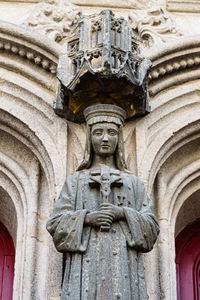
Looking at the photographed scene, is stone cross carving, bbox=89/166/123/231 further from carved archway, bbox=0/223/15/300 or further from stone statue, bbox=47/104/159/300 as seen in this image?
carved archway, bbox=0/223/15/300

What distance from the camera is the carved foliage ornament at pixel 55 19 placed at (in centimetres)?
660

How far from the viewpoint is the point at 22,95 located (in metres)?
6.35

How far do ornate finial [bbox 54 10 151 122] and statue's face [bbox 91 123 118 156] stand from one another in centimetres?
41

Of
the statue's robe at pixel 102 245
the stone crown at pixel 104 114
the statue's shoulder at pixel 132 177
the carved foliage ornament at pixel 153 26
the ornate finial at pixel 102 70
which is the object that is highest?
the carved foliage ornament at pixel 153 26

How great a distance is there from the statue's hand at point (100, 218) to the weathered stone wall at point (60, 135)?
25.7 inches

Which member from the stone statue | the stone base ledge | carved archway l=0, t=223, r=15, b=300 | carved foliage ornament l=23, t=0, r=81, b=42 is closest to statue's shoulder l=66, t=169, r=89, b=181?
the stone statue

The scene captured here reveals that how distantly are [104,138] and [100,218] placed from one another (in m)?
0.71

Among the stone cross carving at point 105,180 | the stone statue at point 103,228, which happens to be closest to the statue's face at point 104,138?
the stone statue at point 103,228

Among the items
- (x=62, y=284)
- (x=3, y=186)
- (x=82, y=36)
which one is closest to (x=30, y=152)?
(x=3, y=186)

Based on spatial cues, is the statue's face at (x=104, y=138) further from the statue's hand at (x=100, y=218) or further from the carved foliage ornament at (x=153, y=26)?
the carved foliage ornament at (x=153, y=26)

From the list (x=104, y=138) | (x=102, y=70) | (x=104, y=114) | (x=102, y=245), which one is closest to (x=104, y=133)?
(x=104, y=138)

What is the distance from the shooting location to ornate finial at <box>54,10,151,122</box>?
19.1 ft

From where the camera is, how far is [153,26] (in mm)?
6738

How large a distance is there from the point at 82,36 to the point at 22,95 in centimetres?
71
